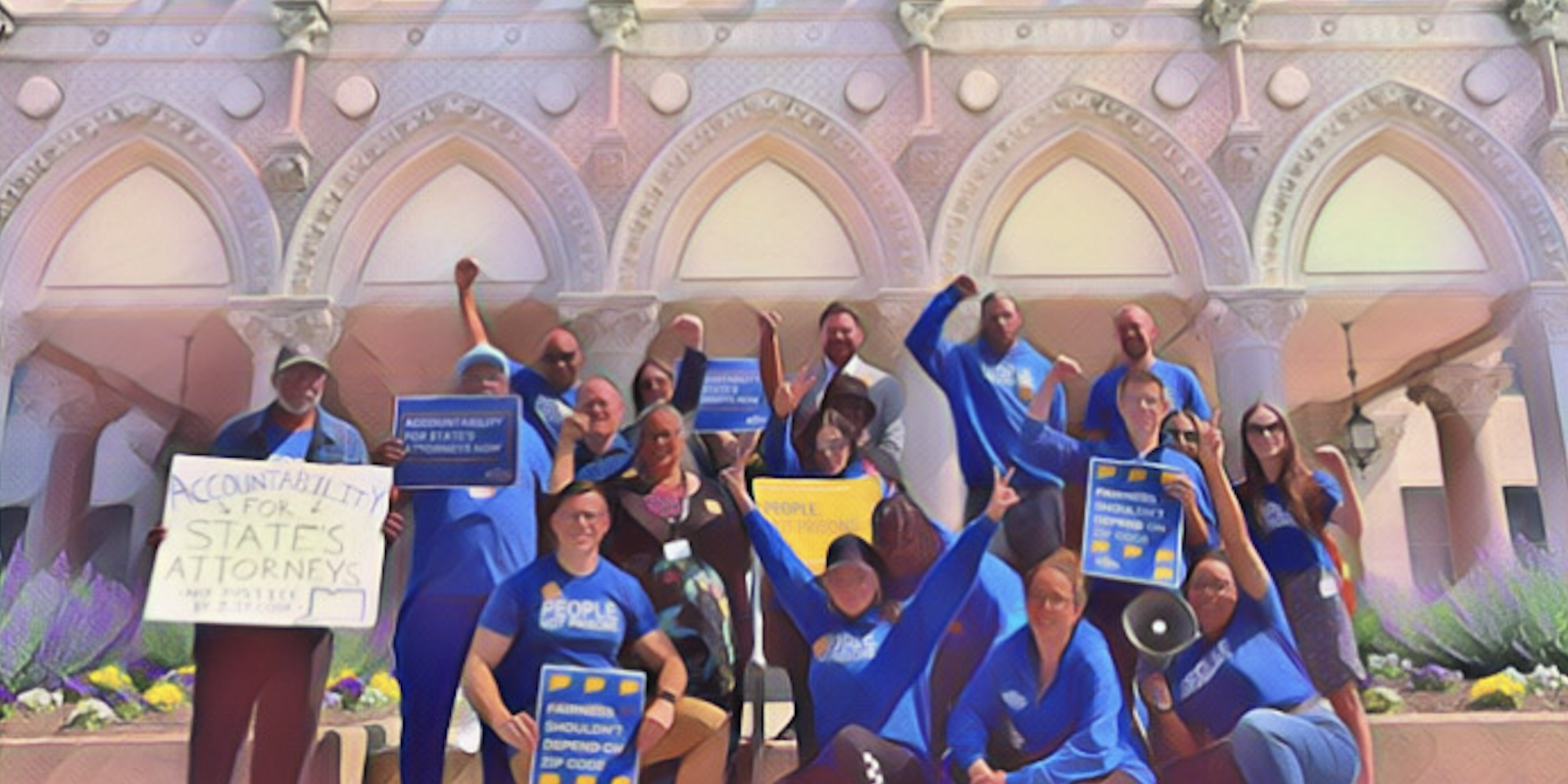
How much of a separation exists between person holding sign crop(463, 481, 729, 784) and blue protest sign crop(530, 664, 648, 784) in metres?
0.06

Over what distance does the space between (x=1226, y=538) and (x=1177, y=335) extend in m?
5.77

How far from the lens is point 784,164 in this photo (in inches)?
381

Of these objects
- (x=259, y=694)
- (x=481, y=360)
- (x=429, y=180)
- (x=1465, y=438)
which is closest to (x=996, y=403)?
(x=481, y=360)

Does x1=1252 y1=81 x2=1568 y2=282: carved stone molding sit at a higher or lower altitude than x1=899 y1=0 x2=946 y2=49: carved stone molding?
lower

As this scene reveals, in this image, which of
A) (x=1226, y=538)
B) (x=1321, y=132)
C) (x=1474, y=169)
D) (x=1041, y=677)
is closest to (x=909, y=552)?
(x=1041, y=677)

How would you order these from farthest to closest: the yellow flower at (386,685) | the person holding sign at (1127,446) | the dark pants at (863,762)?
1. the yellow flower at (386,685)
2. the person holding sign at (1127,446)
3. the dark pants at (863,762)

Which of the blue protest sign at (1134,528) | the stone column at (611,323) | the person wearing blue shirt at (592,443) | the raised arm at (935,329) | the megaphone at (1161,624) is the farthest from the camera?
the stone column at (611,323)

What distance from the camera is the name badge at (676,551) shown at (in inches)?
171

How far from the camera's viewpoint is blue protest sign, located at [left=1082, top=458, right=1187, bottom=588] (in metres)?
4.49

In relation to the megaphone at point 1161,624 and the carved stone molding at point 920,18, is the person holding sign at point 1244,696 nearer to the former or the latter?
the megaphone at point 1161,624

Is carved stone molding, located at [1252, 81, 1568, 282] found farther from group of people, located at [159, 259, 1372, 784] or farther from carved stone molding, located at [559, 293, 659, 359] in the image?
group of people, located at [159, 259, 1372, 784]

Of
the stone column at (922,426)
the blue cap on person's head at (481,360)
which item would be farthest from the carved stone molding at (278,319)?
the blue cap on person's head at (481,360)

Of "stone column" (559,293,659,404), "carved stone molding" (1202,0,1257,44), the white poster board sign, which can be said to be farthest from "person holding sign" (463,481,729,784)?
"carved stone molding" (1202,0,1257,44)

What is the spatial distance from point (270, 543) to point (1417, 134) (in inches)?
340
